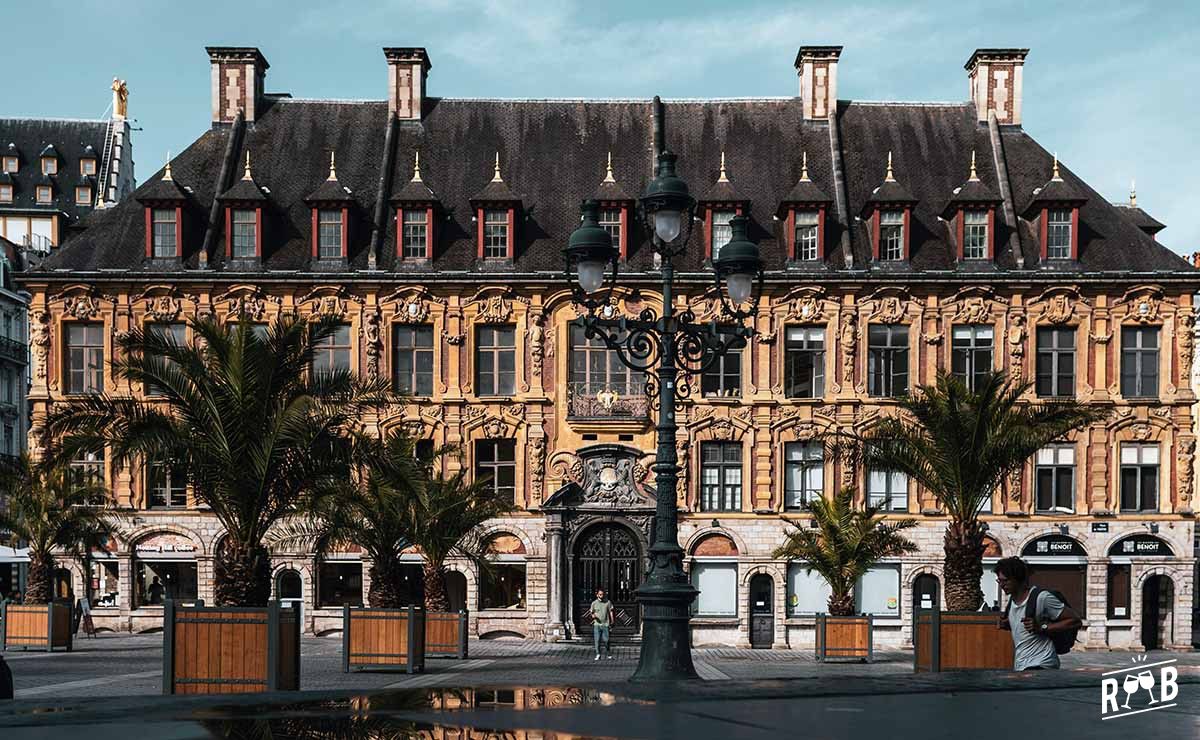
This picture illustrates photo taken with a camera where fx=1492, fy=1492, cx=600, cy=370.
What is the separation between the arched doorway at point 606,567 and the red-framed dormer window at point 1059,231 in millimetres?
15661

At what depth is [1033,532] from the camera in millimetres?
45031

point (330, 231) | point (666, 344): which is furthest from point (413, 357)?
point (666, 344)

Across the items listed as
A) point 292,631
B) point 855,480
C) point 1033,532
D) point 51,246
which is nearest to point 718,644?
point 855,480

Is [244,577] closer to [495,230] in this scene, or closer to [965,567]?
[965,567]

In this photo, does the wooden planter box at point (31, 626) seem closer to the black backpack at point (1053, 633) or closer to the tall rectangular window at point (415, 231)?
the tall rectangular window at point (415, 231)

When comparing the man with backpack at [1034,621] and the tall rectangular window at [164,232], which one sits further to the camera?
the tall rectangular window at [164,232]

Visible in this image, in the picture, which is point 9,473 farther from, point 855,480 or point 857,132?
point 857,132

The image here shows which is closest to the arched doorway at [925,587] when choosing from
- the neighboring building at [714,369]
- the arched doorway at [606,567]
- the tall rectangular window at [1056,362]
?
the neighboring building at [714,369]

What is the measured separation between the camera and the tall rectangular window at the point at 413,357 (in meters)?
46.2

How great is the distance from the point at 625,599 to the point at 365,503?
14575 millimetres

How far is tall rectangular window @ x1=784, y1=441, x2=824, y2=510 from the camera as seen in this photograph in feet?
150

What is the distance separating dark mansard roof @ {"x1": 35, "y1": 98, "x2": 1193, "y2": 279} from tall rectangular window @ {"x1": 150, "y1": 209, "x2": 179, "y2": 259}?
0.48 meters

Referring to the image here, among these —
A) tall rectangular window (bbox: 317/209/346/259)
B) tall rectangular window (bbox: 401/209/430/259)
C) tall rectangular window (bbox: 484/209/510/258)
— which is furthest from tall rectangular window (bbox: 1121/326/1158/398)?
tall rectangular window (bbox: 317/209/346/259)

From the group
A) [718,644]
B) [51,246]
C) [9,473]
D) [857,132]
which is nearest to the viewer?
[9,473]
